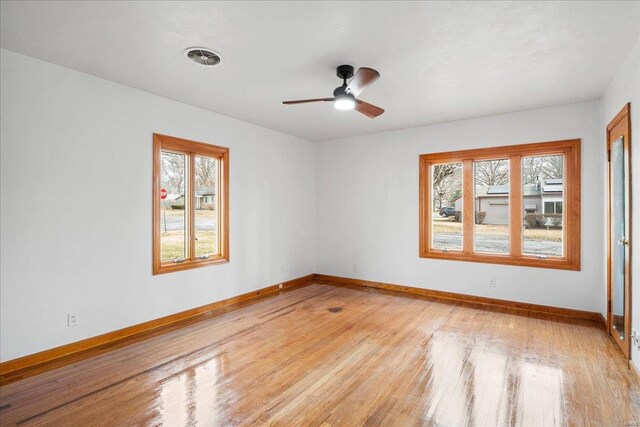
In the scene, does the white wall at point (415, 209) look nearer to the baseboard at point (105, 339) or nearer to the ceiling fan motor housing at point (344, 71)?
the baseboard at point (105, 339)

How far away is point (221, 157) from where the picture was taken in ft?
15.8

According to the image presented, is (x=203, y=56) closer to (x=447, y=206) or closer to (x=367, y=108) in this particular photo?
(x=367, y=108)

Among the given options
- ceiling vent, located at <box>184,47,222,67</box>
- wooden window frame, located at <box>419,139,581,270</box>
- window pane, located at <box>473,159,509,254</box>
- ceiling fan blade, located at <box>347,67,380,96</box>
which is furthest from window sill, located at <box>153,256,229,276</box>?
window pane, located at <box>473,159,509,254</box>

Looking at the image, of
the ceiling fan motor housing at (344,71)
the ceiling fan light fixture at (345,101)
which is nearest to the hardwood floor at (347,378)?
the ceiling fan light fixture at (345,101)

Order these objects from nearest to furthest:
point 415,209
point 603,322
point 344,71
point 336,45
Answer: point 336,45, point 344,71, point 603,322, point 415,209

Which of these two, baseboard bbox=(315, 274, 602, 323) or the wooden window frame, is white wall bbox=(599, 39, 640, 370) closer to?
the wooden window frame

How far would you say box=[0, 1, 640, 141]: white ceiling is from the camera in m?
2.25

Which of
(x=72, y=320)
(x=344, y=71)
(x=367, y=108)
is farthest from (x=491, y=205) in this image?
(x=72, y=320)

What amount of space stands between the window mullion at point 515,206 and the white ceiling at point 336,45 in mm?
977

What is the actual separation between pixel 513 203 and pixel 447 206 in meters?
0.93

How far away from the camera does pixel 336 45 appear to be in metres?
2.70

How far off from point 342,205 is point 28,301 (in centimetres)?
467

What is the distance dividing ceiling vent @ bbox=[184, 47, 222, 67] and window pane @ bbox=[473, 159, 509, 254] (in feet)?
13.2

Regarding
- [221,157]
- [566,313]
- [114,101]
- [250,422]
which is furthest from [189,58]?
[566,313]
